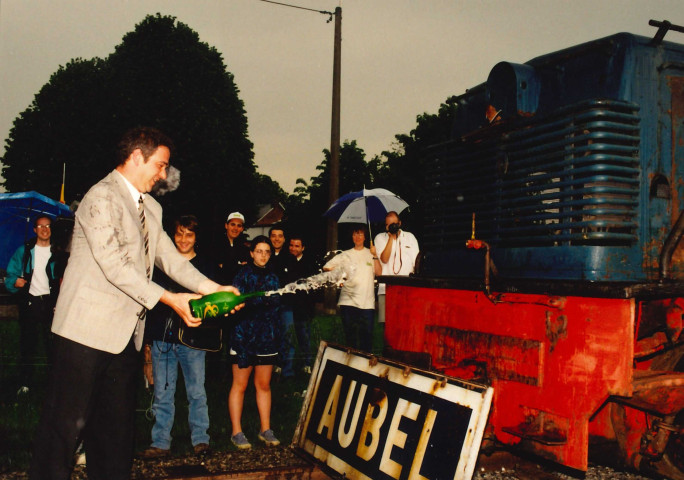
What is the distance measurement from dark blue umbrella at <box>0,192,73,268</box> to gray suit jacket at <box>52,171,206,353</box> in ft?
25.2

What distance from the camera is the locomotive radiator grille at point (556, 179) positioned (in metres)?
4.06

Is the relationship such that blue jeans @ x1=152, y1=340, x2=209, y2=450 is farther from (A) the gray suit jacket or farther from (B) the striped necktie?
(A) the gray suit jacket

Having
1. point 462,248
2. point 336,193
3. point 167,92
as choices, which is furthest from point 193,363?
point 167,92

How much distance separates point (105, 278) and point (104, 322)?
23cm

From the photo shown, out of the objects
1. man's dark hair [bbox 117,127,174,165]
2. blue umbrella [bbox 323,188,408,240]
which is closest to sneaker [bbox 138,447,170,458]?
man's dark hair [bbox 117,127,174,165]

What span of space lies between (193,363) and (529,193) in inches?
120

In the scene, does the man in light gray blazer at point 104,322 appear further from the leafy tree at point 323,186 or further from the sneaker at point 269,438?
the leafy tree at point 323,186

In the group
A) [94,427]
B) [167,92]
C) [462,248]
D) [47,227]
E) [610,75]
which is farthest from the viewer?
[167,92]

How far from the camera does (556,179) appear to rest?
4.70m

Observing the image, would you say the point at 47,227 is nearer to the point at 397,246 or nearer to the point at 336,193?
the point at 397,246

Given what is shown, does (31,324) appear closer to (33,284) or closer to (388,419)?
(33,284)

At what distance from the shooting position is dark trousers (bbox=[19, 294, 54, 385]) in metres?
7.89

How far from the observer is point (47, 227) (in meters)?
8.05

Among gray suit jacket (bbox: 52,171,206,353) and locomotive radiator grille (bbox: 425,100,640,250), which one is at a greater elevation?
locomotive radiator grille (bbox: 425,100,640,250)
